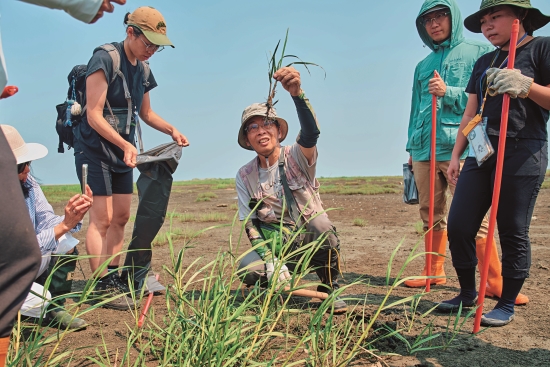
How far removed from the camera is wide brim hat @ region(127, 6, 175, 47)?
364 centimetres

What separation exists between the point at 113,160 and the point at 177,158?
49cm

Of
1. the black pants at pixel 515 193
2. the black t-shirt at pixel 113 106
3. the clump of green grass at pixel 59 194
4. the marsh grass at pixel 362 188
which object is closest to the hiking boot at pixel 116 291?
the black t-shirt at pixel 113 106

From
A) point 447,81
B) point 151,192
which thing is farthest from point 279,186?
point 447,81

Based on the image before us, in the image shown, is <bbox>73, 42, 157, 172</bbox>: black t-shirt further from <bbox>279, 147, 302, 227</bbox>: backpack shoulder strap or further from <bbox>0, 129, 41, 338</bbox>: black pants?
<bbox>0, 129, 41, 338</bbox>: black pants

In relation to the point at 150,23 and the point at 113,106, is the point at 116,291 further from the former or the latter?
the point at 150,23

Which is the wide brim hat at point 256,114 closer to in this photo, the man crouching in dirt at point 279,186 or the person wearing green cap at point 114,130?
the man crouching in dirt at point 279,186

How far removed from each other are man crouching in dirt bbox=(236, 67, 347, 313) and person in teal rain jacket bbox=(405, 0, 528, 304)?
1.23 metres

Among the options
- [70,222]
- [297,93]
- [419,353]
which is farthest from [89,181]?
[419,353]

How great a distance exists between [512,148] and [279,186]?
4.98 feet

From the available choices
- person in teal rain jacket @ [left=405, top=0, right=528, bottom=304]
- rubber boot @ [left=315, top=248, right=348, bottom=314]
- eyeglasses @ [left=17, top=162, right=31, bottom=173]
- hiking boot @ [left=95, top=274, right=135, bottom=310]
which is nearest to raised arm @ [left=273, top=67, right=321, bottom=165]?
rubber boot @ [left=315, top=248, right=348, bottom=314]

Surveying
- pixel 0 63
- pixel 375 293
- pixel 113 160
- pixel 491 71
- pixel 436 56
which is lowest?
pixel 375 293

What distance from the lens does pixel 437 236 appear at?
4426 mm

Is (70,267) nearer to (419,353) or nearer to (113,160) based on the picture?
(113,160)

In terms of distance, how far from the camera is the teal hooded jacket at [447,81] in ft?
13.4
